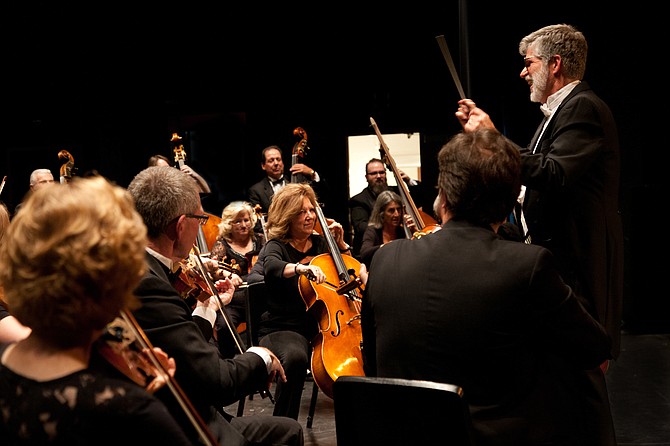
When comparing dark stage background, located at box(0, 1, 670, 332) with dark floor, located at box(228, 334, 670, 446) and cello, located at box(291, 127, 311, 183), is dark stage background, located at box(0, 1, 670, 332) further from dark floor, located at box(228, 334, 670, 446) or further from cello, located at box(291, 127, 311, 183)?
dark floor, located at box(228, 334, 670, 446)

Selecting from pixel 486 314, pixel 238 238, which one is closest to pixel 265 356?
pixel 486 314

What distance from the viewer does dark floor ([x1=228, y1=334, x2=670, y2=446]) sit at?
371 centimetres

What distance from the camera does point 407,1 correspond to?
6.95 m

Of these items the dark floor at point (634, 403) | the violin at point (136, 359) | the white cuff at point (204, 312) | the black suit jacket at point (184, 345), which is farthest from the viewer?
the dark floor at point (634, 403)

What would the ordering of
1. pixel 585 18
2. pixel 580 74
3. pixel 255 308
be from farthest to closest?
1. pixel 585 18
2. pixel 255 308
3. pixel 580 74

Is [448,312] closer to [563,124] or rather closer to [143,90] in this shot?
[563,124]

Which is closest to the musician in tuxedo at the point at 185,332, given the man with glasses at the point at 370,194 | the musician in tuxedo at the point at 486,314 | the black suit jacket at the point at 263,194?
the musician in tuxedo at the point at 486,314

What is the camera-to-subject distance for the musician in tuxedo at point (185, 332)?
187 cm

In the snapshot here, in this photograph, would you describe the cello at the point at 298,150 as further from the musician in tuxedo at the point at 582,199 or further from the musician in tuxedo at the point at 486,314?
the musician in tuxedo at the point at 486,314

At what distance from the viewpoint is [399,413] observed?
63.5 inches

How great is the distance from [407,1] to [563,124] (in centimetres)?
480

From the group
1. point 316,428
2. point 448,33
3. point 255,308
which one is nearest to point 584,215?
point 316,428

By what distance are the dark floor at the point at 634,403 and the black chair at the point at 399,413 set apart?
215cm

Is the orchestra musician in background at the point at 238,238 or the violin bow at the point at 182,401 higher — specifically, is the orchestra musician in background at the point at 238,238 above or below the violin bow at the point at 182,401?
below
